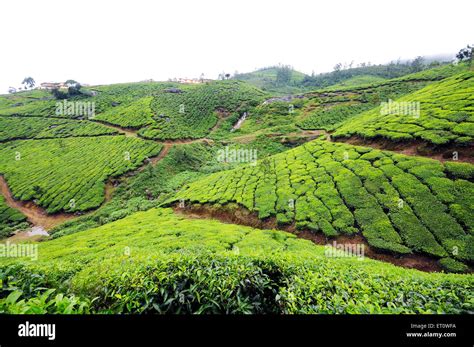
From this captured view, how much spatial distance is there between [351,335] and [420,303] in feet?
9.57

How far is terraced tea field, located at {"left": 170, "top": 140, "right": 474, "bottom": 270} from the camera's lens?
36.0ft

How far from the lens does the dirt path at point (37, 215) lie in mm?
27362

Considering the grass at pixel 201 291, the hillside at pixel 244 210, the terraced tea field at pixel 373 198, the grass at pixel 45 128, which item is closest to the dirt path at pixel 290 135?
the hillside at pixel 244 210

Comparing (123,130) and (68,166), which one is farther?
(123,130)

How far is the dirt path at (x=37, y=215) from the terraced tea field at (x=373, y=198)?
19.6 metres

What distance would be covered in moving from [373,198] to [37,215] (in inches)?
1582

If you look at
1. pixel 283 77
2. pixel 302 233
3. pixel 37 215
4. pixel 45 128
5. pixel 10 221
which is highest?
pixel 283 77

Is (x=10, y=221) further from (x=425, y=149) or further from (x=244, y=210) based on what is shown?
(x=425, y=149)

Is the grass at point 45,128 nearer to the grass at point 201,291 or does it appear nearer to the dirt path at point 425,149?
the dirt path at point 425,149

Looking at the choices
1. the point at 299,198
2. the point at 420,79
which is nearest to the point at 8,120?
the point at 299,198

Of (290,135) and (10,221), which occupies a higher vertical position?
(290,135)

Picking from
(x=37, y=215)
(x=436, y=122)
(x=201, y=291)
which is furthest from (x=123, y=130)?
(x=436, y=122)

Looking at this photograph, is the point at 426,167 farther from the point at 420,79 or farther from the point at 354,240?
the point at 420,79

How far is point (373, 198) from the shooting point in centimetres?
1423
